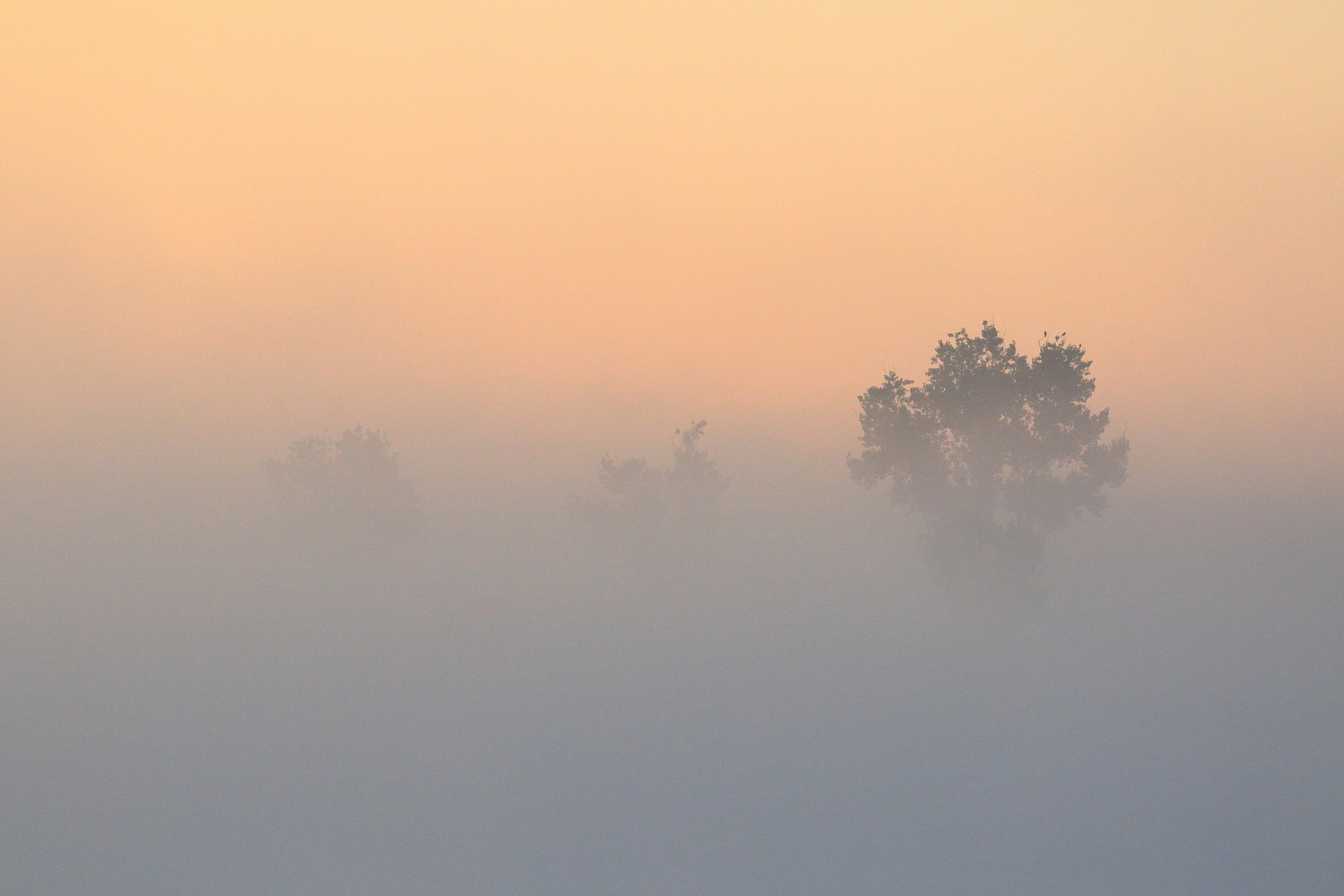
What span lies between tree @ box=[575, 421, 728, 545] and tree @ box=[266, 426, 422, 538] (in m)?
13.1

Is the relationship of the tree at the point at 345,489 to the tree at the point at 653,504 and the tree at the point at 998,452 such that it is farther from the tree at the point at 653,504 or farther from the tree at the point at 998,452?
the tree at the point at 998,452

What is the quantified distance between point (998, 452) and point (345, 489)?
43.0 m

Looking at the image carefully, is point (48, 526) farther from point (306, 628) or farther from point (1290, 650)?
point (1290, 650)

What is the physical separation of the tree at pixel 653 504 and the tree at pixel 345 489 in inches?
517

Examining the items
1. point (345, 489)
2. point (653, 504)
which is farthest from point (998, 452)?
point (345, 489)

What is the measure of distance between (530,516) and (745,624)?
27.1 meters

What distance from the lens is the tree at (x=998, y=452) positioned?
149ft

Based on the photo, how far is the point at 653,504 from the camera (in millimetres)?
63469

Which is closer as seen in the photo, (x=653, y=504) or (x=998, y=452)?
(x=998, y=452)

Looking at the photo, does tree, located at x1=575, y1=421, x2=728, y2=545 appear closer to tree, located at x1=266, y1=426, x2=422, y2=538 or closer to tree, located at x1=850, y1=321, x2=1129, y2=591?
tree, located at x1=266, y1=426, x2=422, y2=538

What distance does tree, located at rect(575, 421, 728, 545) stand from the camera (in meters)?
62.9

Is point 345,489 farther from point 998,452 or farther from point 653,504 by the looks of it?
point 998,452

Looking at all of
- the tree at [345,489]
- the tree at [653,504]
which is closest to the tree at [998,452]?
the tree at [653,504]

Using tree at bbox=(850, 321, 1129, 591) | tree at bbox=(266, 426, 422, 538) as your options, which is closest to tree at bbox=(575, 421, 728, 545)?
tree at bbox=(266, 426, 422, 538)
